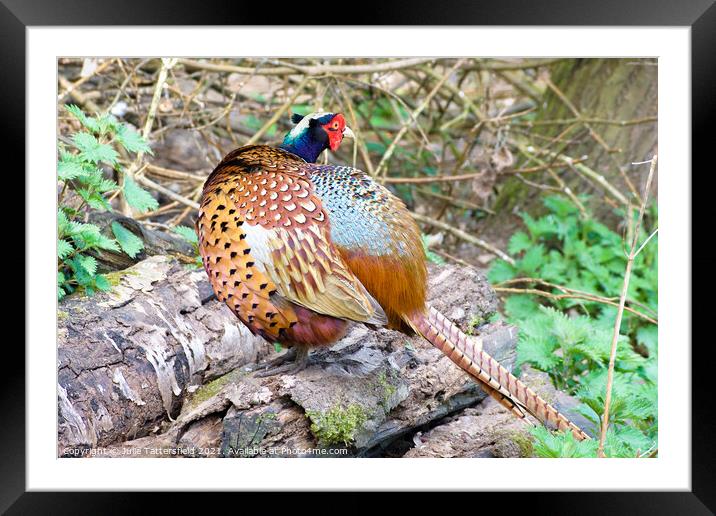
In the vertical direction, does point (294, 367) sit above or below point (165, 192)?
below

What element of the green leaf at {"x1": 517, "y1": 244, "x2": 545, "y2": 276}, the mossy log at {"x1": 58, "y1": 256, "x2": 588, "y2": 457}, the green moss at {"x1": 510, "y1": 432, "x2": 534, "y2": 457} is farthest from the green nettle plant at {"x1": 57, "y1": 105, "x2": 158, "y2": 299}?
the green leaf at {"x1": 517, "y1": 244, "x2": 545, "y2": 276}

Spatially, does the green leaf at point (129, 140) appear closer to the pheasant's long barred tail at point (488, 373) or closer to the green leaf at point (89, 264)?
the green leaf at point (89, 264)

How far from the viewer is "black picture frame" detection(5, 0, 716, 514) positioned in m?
3.24

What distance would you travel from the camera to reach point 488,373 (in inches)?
150

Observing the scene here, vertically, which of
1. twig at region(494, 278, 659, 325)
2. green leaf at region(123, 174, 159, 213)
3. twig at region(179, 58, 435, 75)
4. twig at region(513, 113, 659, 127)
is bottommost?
twig at region(494, 278, 659, 325)

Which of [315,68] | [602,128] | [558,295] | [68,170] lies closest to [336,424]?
[68,170]

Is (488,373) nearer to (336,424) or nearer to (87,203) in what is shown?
(336,424)

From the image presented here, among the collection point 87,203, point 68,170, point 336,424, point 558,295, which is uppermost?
point 68,170

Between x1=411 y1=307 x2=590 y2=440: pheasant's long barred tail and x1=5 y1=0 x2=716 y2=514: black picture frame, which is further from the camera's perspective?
x1=411 y1=307 x2=590 y2=440: pheasant's long barred tail

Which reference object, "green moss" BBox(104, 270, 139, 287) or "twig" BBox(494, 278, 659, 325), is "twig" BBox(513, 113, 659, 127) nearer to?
"twig" BBox(494, 278, 659, 325)
